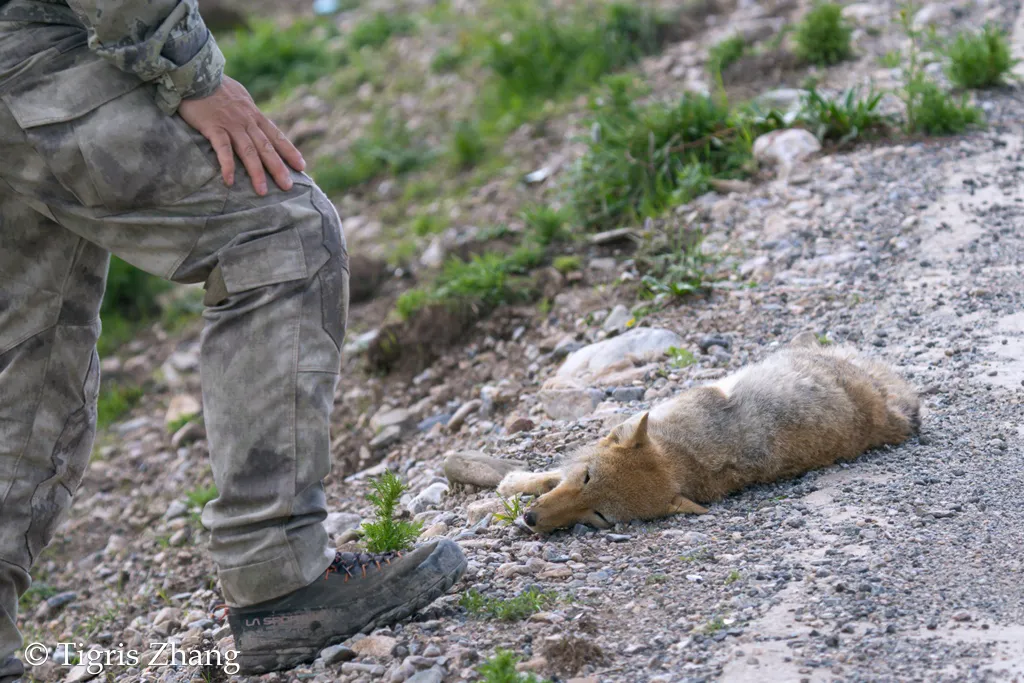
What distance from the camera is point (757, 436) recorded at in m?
4.30

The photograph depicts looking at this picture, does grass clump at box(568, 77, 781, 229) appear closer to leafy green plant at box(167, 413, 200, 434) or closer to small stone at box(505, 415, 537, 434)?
small stone at box(505, 415, 537, 434)

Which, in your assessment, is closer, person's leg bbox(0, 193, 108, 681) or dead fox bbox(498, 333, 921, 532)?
person's leg bbox(0, 193, 108, 681)

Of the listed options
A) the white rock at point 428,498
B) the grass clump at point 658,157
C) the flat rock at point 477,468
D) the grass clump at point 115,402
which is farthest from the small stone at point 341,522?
the grass clump at point 115,402

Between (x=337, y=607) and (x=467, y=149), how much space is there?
6234mm

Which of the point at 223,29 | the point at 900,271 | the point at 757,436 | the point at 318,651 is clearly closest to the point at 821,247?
the point at 900,271

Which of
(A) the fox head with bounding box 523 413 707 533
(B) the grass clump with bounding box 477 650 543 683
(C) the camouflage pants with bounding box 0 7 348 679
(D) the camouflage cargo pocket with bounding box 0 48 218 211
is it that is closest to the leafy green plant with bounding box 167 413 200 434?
(A) the fox head with bounding box 523 413 707 533

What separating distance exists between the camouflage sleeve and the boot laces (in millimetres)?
1456

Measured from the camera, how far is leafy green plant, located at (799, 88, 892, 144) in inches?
284

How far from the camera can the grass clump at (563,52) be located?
31.0 feet

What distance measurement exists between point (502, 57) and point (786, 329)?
5.08 m

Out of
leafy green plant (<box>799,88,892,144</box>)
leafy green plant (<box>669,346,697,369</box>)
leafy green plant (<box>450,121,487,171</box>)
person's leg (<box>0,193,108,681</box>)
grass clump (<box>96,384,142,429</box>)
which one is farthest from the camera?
leafy green plant (<box>450,121,487,171</box>)

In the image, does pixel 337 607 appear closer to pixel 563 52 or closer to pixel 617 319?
pixel 617 319

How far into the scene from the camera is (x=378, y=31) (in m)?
12.1

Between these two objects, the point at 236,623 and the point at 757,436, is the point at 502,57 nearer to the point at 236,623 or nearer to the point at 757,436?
the point at 757,436
